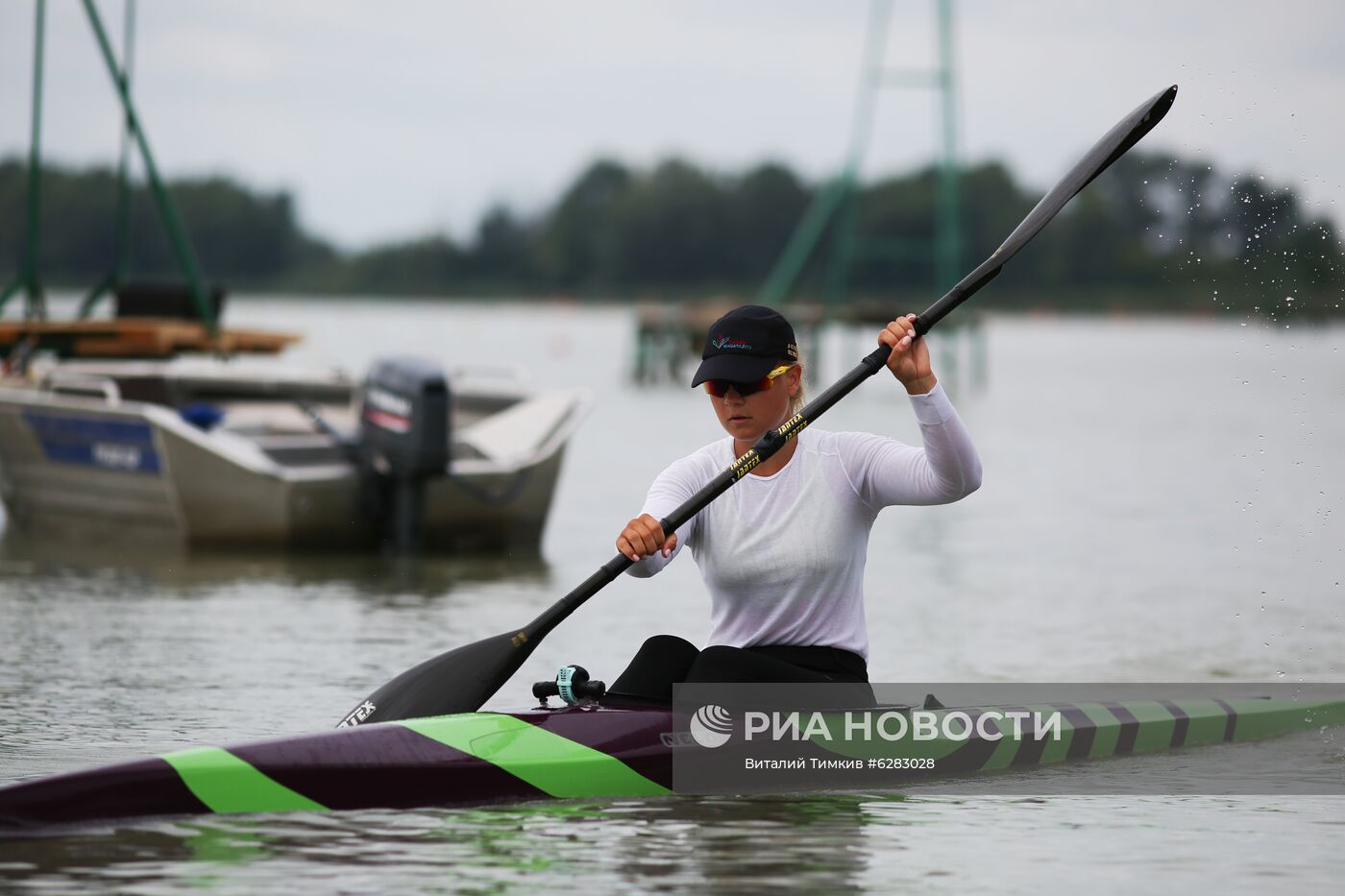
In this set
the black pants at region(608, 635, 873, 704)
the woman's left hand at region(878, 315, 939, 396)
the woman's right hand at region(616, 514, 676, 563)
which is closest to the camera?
the woman's left hand at region(878, 315, 939, 396)

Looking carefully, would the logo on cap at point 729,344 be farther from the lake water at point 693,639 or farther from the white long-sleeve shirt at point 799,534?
the lake water at point 693,639

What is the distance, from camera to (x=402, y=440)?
12023mm

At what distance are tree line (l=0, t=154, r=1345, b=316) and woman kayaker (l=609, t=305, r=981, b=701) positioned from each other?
9805 cm

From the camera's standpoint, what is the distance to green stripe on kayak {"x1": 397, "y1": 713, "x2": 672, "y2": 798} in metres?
5.72

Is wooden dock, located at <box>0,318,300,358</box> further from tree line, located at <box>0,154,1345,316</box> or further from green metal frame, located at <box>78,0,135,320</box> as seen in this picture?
tree line, located at <box>0,154,1345,316</box>

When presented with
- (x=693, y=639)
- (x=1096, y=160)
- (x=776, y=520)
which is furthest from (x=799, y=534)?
(x=693, y=639)

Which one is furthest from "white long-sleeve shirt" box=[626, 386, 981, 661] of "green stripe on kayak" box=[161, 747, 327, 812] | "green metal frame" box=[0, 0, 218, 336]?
"green metal frame" box=[0, 0, 218, 336]

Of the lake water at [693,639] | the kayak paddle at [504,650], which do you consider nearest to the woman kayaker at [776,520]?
the kayak paddle at [504,650]

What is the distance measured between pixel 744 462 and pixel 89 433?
8191 mm

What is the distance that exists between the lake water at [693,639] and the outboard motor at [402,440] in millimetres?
353

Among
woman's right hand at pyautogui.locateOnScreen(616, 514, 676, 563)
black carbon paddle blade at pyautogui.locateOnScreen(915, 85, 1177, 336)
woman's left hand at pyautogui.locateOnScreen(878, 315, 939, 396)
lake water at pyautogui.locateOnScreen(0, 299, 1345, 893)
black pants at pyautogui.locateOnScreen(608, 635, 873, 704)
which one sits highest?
black carbon paddle blade at pyautogui.locateOnScreen(915, 85, 1177, 336)

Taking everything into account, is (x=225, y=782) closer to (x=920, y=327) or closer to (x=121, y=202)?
(x=920, y=327)

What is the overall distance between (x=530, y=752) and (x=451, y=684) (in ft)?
1.91

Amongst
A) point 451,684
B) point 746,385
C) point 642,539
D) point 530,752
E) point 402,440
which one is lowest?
point 530,752
